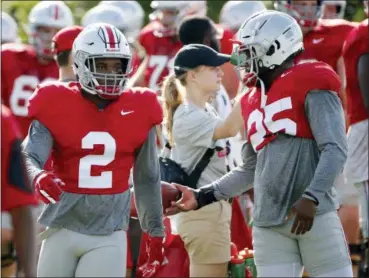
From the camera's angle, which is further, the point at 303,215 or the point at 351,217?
the point at 351,217

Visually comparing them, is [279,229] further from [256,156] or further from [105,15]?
[105,15]

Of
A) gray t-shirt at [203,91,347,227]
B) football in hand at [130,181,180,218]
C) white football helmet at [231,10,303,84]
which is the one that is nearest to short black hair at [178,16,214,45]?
football in hand at [130,181,180,218]

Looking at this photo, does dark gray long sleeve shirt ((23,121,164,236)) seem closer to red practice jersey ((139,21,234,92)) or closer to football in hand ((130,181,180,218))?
football in hand ((130,181,180,218))

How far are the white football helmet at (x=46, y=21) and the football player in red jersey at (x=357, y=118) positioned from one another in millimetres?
2942

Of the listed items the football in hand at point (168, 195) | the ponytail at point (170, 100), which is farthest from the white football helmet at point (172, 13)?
the football in hand at point (168, 195)

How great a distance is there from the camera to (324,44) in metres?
9.11

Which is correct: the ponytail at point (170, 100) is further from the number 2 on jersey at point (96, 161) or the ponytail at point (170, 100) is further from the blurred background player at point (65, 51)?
the number 2 on jersey at point (96, 161)

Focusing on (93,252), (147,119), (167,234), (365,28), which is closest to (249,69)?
(147,119)

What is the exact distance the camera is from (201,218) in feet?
24.8

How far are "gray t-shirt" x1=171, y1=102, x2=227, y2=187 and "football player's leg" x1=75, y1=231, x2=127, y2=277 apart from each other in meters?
1.32

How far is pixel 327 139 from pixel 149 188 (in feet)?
3.29

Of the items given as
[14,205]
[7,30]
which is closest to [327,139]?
[14,205]

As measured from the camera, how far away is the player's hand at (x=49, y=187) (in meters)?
5.90

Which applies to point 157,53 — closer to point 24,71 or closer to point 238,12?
point 238,12
